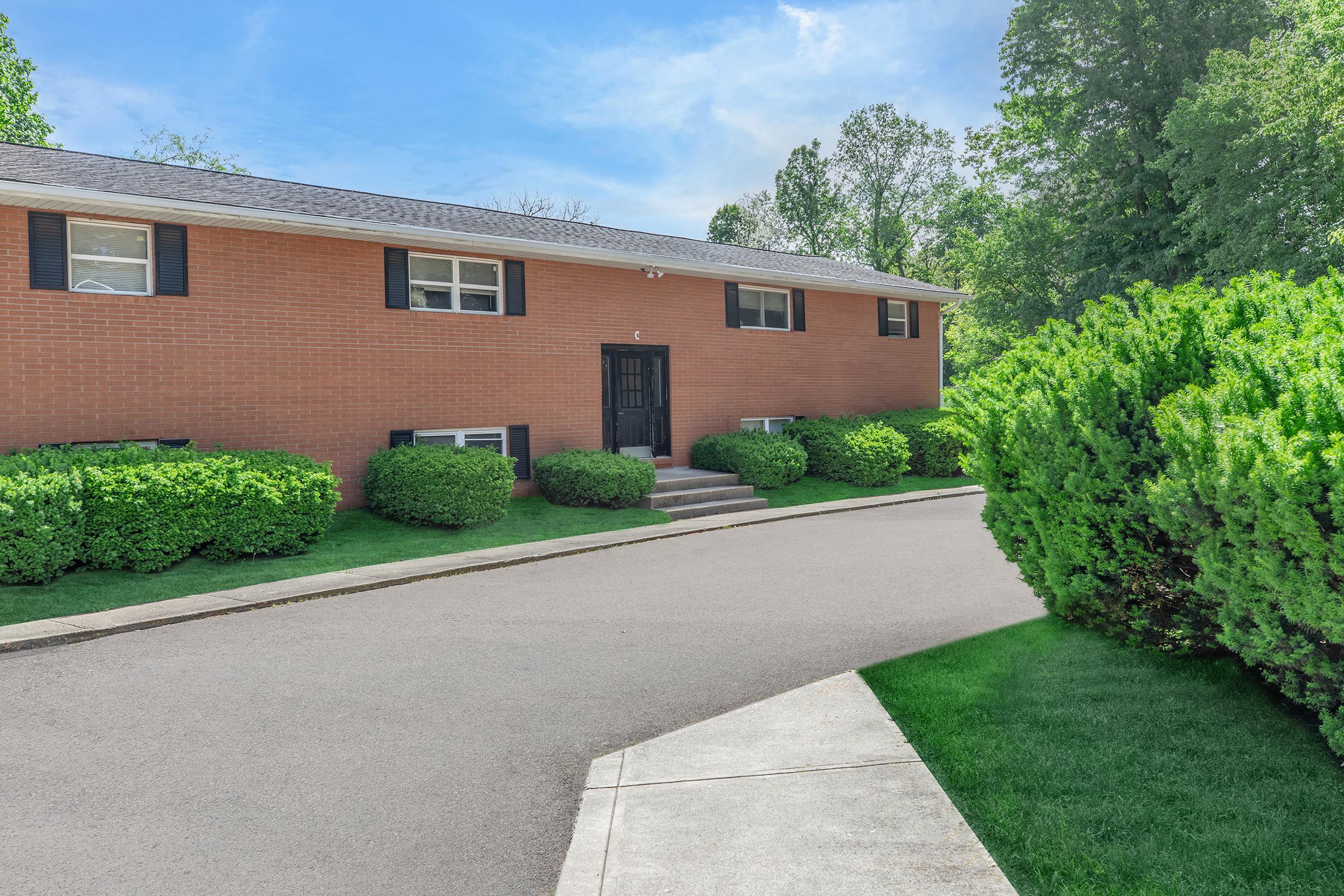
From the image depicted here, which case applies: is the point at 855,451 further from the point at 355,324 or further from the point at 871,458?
the point at 355,324

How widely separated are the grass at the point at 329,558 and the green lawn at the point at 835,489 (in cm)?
329

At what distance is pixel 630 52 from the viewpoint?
22078 millimetres

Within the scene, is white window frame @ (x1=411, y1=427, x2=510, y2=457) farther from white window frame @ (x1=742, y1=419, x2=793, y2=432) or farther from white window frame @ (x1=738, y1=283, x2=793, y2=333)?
white window frame @ (x1=738, y1=283, x2=793, y2=333)

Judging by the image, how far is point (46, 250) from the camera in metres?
11.4

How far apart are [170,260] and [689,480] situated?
9.10 metres

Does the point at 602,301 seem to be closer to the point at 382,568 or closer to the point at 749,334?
the point at 749,334

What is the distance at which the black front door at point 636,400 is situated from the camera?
1764 cm

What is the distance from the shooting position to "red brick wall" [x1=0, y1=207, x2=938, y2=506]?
37.8 ft

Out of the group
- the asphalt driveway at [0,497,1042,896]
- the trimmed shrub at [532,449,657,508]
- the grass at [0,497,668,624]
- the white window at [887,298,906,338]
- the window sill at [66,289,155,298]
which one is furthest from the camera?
the white window at [887,298,906,338]

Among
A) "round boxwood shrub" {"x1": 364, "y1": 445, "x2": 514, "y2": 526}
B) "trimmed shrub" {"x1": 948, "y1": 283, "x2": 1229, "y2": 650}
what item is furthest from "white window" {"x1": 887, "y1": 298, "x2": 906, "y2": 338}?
"trimmed shrub" {"x1": 948, "y1": 283, "x2": 1229, "y2": 650}

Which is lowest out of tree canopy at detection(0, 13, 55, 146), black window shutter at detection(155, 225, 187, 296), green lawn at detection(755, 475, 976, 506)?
green lawn at detection(755, 475, 976, 506)

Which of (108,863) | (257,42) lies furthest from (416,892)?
(257,42)

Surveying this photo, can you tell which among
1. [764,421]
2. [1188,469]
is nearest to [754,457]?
[764,421]

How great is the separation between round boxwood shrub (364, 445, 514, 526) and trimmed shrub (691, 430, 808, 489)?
551 centimetres
